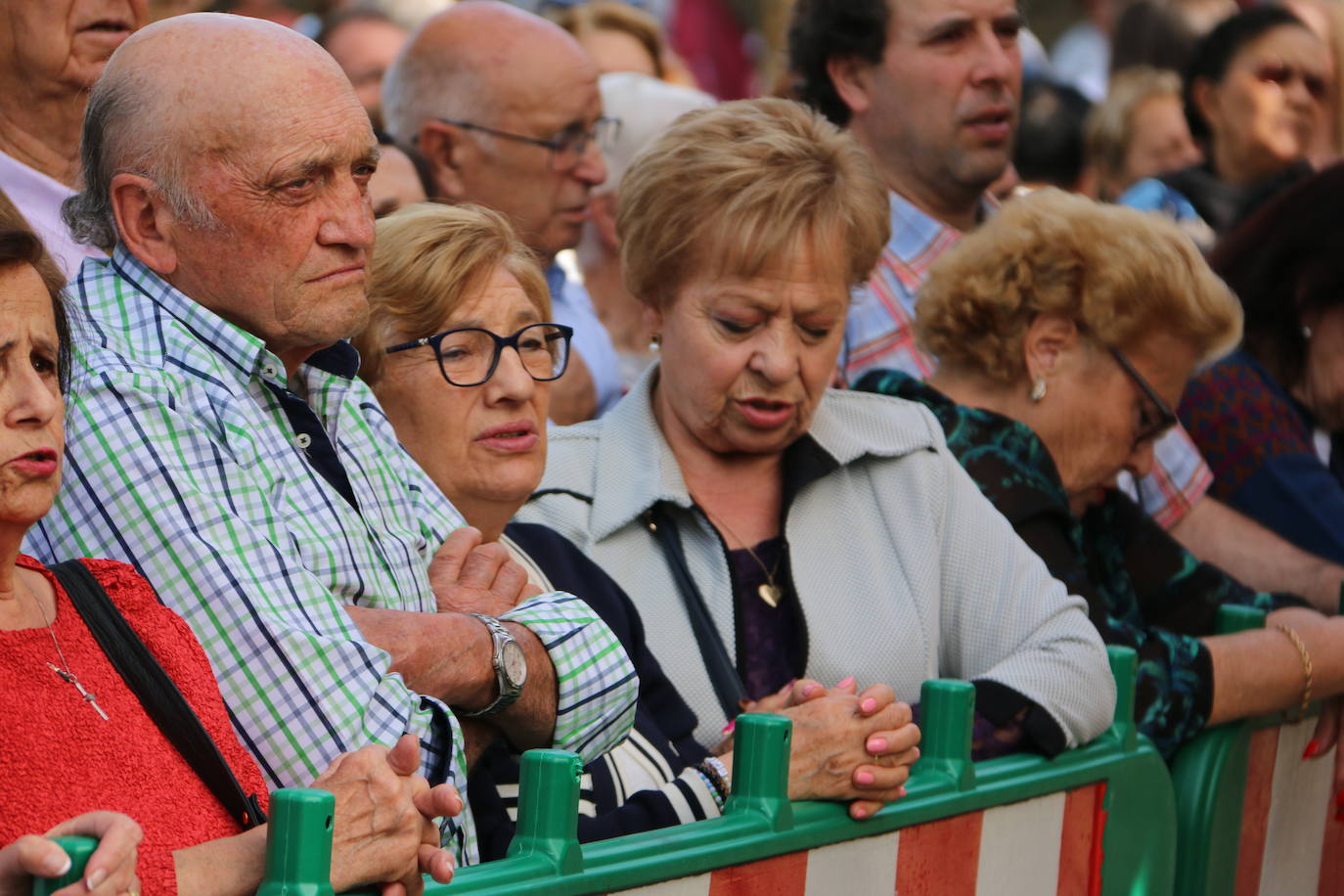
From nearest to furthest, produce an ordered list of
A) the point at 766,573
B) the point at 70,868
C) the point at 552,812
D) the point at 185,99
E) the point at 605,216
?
the point at 70,868 → the point at 552,812 → the point at 185,99 → the point at 766,573 → the point at 605,216

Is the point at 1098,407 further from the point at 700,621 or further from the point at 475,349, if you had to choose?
the point at 475,349

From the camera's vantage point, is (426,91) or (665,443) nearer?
(665,443)

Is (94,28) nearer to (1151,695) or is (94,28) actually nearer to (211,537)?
(211,537)

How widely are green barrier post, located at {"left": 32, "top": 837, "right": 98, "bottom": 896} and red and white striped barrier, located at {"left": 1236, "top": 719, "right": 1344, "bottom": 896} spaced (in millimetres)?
2713

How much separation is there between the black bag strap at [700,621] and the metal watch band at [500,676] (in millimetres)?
671

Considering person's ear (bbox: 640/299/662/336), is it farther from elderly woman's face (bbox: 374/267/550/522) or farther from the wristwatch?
the wristwatch

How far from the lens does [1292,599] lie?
14.4 ft

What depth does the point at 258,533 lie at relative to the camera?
2.30 metres

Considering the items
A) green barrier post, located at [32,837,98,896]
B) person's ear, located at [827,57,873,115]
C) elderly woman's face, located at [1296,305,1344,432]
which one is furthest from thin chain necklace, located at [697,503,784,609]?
elderly woman's face, located at [1296,305,1344,432]

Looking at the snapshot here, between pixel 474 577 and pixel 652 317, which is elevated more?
pixel 652 317

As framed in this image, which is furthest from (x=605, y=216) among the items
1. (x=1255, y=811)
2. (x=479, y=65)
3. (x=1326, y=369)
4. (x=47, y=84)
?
(x=1255, y=811)

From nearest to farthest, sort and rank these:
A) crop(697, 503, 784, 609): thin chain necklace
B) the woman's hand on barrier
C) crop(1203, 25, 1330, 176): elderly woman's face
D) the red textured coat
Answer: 1. the red textured coat
2. crop(697, 503, 784, 609): thin chain necklace
3. the woman's hand on barrier
4. crop(1203, 25, 1330, 176): elderly woman's face

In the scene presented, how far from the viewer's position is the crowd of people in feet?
6.81

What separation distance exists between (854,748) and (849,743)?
Answer: 0.01 metres
